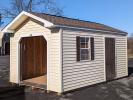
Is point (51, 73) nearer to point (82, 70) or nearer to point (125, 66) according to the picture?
point (82, 70)

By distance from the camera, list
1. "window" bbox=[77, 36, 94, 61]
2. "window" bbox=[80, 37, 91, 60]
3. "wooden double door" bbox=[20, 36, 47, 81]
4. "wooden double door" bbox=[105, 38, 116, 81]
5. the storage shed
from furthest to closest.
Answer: "wooden double door" bbox=[105, 38, 116, 81], "wooden double door" bbox=[20, 36, 47, 81], "window" bbox=[80, 37, 91, 60], "window" bbox=[77, 36, 94, 61], the storage shed

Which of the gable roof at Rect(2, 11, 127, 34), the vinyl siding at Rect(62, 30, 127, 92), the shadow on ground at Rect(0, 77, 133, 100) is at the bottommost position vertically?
the shadow on ground at Rect(0, 77, 133, 100)

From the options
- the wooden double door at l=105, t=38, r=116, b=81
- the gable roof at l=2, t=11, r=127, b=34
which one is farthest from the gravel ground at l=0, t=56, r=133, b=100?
the gable roof at l=2, t=11, r=127, b=34

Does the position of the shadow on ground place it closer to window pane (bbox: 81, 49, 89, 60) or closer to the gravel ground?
the gravel ground

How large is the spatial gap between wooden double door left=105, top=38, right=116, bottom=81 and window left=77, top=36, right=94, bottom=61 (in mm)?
1563

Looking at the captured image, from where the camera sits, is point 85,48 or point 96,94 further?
point 85,48

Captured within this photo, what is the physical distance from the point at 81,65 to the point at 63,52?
1.41 metres

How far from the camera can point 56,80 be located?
10.8m

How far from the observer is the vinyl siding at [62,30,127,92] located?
1089 cm

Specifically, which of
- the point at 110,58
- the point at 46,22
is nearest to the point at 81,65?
the point at 46,22

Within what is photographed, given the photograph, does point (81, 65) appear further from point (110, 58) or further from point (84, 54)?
point (110, 58)

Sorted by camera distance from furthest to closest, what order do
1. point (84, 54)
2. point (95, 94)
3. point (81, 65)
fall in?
point (84, 54) < point (81, 65) < point (95, 94)

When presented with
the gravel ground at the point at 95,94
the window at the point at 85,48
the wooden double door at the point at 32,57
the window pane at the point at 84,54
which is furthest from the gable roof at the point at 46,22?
the gravel ground at the point at 95,94

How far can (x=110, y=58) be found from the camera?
1397 cm
